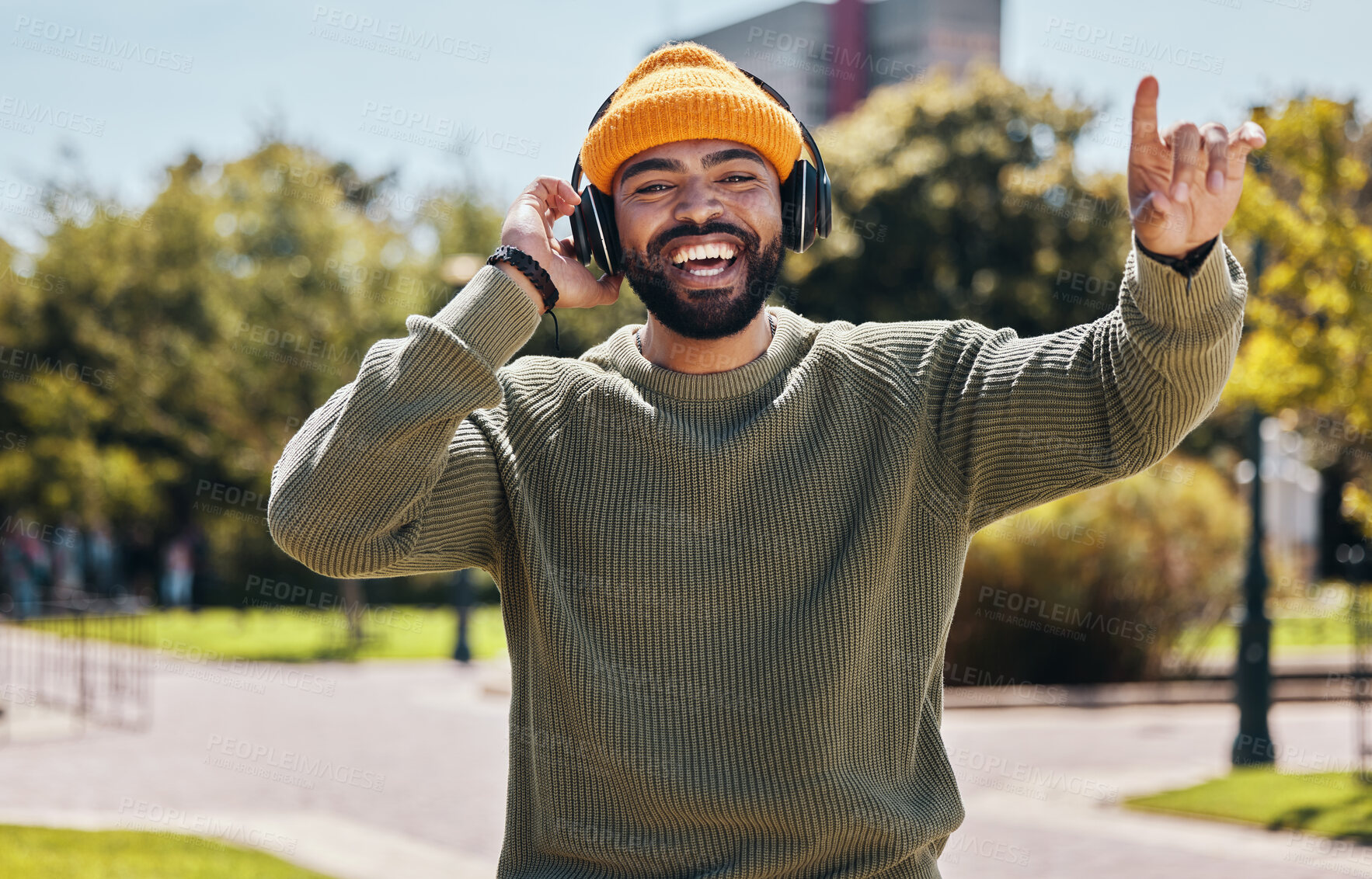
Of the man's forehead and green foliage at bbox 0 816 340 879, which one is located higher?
the man's forehead

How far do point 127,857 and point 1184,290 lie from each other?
705 cm

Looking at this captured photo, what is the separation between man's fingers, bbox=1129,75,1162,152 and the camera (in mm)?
1842

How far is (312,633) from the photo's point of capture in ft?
75.6

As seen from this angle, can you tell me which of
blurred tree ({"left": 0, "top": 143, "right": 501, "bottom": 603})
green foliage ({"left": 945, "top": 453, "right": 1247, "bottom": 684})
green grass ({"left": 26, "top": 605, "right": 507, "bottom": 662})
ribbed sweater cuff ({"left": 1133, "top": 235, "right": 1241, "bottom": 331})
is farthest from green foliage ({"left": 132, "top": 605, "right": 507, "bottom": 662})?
ribbed sweater cuff ({"left": 1133, "top": 235, "right": 1241, "bottom": 331})

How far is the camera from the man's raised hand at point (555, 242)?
2.33 meters

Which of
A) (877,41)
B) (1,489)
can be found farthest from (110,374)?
(877,41)

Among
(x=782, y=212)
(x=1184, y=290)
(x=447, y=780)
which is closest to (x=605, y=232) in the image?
(x=782, y=212)

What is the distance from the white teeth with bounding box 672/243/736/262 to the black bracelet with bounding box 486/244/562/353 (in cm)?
21

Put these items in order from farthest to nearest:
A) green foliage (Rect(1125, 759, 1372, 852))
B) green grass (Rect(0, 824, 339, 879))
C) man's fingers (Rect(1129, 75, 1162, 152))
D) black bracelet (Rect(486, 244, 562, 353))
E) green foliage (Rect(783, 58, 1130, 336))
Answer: green foliage (Rect(783, 58, 1130, 336))
green foliage (Rect(1125, 759, 1372, 852))
green grass (Rect(0, 824, 339, 879))
black bracelet (Rect(486, 244, 562, 353))
man's fingers (Rect(1129, 75, 1162, 152))

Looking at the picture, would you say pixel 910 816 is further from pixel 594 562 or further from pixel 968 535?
pixel 594 562

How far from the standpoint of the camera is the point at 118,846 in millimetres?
7840

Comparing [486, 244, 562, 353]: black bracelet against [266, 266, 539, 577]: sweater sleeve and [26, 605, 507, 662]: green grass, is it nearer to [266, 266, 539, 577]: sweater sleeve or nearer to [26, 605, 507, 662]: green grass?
[266, 266, 539, 577]: sweater sleeve

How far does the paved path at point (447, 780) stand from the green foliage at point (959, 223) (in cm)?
950

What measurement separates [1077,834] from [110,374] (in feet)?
82.5
